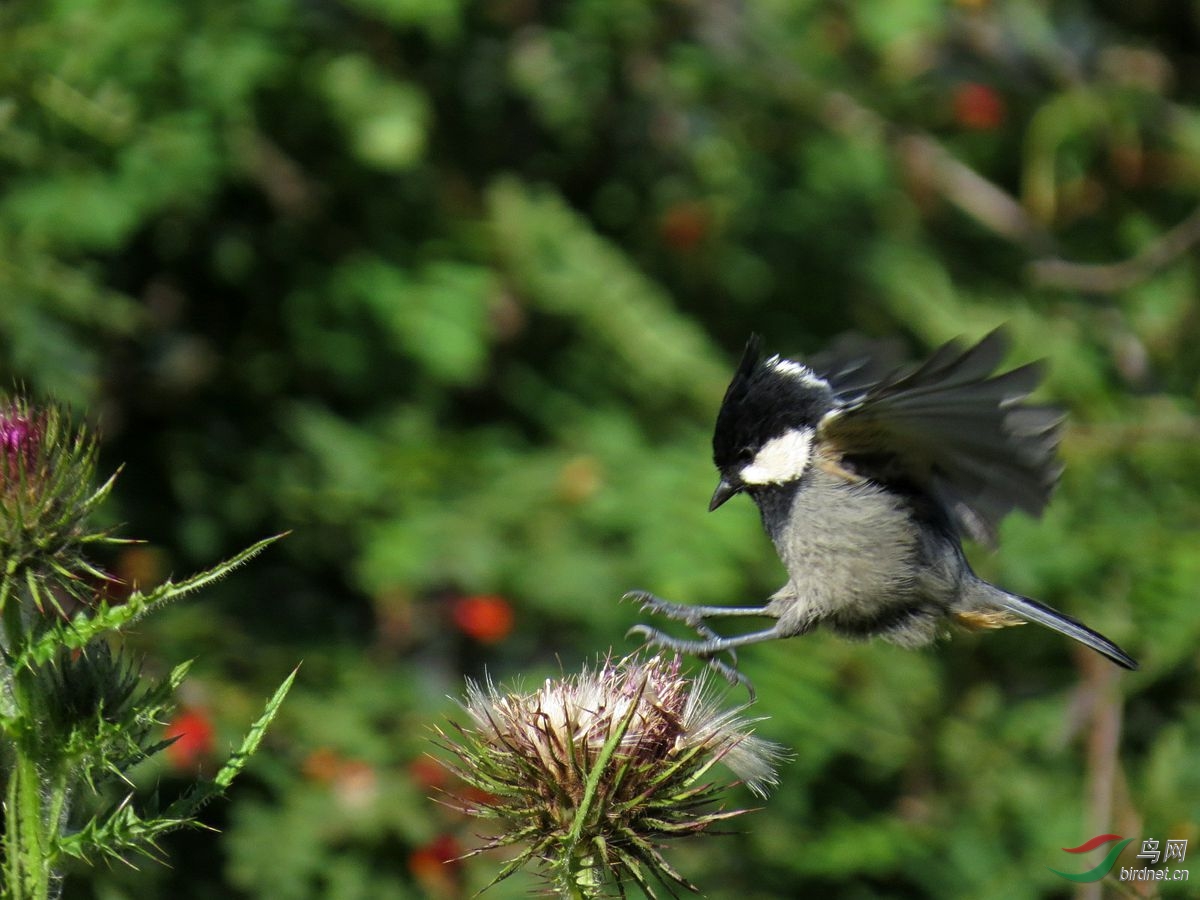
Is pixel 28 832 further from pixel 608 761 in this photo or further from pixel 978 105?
pixel 978 105

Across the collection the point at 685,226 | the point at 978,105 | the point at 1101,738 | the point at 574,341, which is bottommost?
the point at 1101,738

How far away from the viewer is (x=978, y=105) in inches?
167

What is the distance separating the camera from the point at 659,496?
11.6 ft

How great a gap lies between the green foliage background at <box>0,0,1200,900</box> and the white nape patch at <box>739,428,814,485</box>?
878mm

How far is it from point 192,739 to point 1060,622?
2.00 m

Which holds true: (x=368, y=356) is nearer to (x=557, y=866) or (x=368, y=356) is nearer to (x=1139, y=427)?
(x=1139, y=427)

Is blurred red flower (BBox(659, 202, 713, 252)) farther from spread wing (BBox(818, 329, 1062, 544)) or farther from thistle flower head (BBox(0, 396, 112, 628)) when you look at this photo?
thistle flower head (BBox(0, 396, 112, 628))

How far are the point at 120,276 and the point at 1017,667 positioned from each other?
278cm

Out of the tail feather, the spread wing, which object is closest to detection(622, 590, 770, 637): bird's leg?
the spread wing

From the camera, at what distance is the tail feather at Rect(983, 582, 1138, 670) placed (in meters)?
2.27

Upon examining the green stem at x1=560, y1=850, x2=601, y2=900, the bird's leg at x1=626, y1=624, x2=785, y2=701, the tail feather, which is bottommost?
the tail feather

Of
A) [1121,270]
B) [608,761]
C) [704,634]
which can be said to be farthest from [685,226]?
[608,761]

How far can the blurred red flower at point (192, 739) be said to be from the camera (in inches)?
125

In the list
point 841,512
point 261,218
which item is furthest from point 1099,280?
point 261,218
